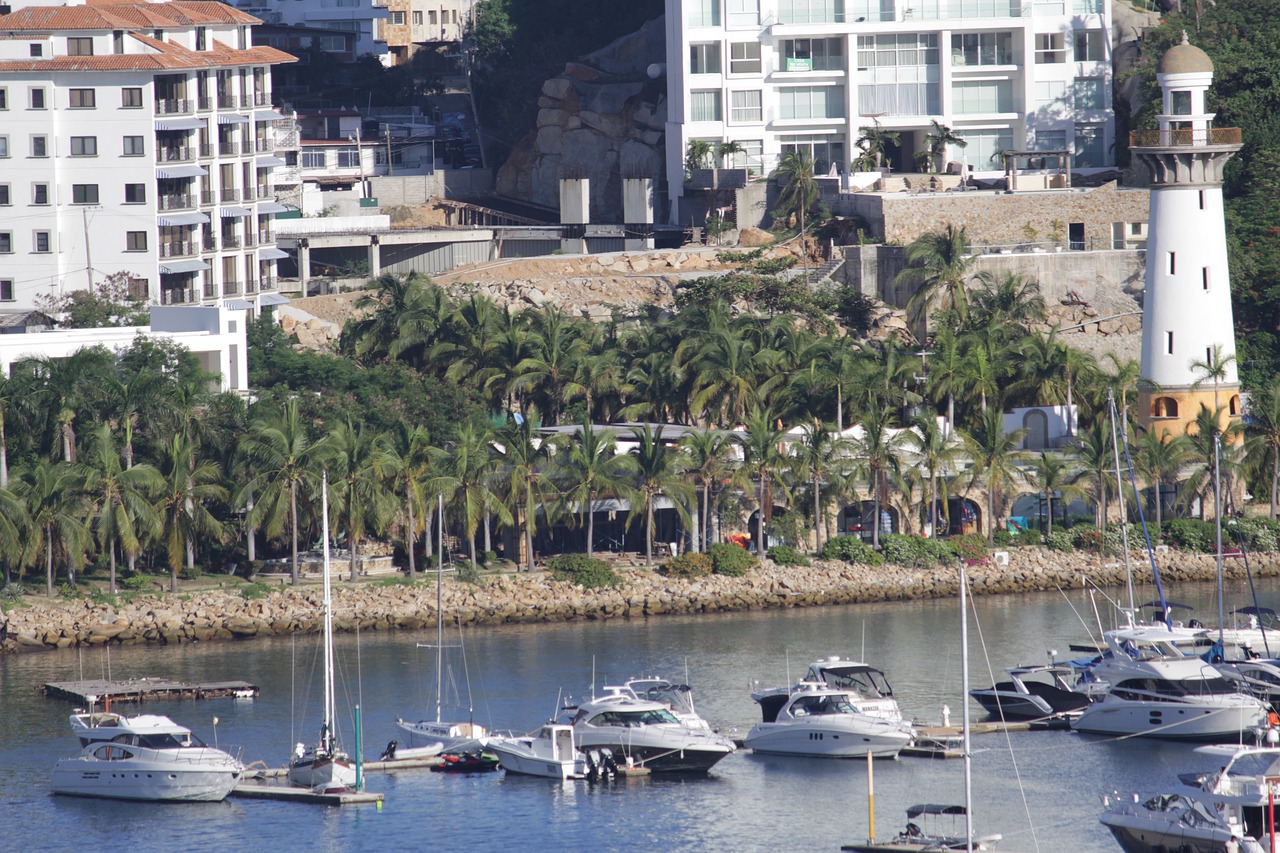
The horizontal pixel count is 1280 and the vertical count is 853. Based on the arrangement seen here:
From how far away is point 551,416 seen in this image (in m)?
83.9

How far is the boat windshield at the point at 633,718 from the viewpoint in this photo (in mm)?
53531

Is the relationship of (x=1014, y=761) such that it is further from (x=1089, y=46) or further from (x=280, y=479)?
(x=1089, y=46)

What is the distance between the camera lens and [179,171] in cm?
9212

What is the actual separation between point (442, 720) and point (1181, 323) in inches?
1270

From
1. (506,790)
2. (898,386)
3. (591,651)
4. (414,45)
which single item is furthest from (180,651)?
(414,45)

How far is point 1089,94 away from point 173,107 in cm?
4059

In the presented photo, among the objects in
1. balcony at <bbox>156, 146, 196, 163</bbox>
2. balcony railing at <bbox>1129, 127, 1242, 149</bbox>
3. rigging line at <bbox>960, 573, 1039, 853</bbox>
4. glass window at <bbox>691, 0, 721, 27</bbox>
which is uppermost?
glass window at <bbox>691, 0, 721, 27</bbox>

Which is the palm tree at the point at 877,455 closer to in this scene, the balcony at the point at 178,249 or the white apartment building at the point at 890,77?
the white apartment building at the point at 890,77

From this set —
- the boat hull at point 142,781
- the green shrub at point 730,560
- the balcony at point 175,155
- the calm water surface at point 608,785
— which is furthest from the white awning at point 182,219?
the boat hull at point 142,781

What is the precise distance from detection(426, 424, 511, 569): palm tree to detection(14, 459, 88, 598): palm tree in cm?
1049

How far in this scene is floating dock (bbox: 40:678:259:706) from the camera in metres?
60.5

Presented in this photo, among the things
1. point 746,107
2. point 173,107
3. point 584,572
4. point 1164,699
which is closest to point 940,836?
point 1164,699

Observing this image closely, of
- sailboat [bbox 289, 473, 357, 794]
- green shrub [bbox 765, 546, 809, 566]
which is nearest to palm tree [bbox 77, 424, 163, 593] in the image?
sailboat [bbox 289, 473, 357, 794]

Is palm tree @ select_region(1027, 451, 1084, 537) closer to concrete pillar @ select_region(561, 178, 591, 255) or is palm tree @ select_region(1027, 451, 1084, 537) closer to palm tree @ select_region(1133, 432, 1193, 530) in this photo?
palm tree @ select_region(1133, 432, 1193, 530)
